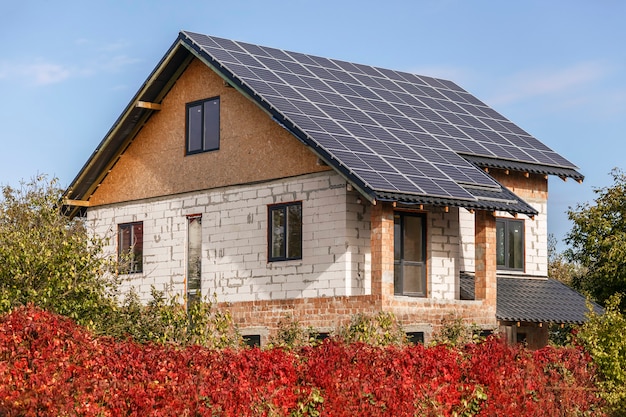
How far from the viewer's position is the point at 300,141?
1127 inches

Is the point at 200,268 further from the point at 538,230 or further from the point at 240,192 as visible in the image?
the point at 538,230

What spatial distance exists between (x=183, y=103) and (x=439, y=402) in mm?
16021

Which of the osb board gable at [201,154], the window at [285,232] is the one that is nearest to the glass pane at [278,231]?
the window at [285,232]

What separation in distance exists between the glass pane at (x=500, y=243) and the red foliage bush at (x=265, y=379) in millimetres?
11075

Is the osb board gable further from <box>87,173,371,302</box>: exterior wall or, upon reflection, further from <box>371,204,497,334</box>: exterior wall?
<box>371,204,497,334</box>: exterior wall

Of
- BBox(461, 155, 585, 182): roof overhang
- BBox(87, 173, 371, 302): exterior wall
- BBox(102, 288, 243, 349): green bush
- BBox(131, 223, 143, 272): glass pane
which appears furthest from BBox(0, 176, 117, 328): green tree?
BBox(461, 155, 585, 182): roof overhang

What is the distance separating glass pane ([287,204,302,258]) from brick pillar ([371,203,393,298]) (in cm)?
244

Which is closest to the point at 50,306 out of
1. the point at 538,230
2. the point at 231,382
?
the point at 231,382

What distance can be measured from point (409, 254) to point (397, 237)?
618mm

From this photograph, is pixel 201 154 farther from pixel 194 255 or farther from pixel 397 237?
pixel 397 237

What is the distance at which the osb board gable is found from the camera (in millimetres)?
29500

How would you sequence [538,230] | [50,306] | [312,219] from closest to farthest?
[50,306], [312,219], [538,230]

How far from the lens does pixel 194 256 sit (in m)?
31.9

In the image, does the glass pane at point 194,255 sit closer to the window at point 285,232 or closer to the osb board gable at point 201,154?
the osb board gable at point 201,154
